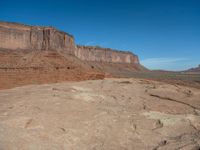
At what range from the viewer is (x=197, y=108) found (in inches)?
238

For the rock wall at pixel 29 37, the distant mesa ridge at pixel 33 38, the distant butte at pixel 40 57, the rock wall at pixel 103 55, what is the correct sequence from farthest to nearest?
the rock wall at pixel 103 55, the distant mesa ridge at pixel 33 38, the rock wall at pixel 29 37, the distant butte at pixel 40 57

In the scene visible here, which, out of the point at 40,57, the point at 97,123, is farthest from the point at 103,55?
the point at 97,123

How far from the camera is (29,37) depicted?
158 feet

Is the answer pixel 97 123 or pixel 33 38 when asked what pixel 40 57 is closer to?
pixel 33 38

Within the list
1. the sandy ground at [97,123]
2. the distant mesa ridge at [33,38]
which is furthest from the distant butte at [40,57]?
the sandy ground at [97,123]

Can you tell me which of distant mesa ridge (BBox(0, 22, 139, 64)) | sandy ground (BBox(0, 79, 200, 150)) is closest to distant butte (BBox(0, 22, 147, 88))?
distant mesa ridge (BBox(0, 22, 139, 64))

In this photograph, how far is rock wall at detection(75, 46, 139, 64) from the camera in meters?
86.1

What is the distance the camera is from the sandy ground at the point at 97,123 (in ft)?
11.9

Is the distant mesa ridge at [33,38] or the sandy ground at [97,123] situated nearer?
the sandy ground at [97,123]

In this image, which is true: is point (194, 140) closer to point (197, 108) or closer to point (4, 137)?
point (197, 108)

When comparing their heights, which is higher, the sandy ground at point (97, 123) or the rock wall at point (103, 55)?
the rock wall at point (103, 55)

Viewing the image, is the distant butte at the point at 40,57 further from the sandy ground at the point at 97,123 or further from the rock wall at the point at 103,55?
the sandy ground at the point at 97,123

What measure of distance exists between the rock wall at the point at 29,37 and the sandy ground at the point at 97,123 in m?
43.2

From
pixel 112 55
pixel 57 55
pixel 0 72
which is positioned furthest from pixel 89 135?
pixel 112 55
